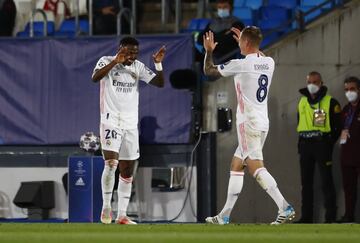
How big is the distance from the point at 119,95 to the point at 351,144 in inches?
142

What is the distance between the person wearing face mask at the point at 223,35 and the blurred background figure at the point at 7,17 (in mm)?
3250

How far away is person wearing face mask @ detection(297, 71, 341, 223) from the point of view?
1712 centimetres

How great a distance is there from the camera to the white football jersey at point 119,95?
1512cm

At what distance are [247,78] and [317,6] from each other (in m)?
4.76

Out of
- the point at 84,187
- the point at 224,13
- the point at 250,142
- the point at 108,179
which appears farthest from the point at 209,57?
the point at 84,187

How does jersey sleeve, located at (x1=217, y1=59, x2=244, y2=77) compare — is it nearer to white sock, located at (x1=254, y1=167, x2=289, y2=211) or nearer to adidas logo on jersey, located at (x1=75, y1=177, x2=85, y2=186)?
white sock, located at (x1=254, y1=167, x2=289, y2=211)

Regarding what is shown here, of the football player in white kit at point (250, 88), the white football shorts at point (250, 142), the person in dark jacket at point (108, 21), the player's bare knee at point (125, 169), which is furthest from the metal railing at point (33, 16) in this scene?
the white football shorts at point (250, 142)

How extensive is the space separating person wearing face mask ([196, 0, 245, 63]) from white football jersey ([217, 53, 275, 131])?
160 inches

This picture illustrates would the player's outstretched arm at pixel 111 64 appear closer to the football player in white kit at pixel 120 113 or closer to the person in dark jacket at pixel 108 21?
the football player in white kit at pixel 120 113

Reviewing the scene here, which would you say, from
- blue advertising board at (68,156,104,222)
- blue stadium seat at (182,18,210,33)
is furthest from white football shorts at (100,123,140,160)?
blue stadium seat at (182,18,210,33)

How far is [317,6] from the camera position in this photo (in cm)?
1814

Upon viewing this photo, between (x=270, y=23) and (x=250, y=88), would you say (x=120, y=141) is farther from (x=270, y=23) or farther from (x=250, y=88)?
(x=270, y=23)

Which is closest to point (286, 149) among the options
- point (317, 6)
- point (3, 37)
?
point (317, 6)

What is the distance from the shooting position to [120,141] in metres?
15.0
